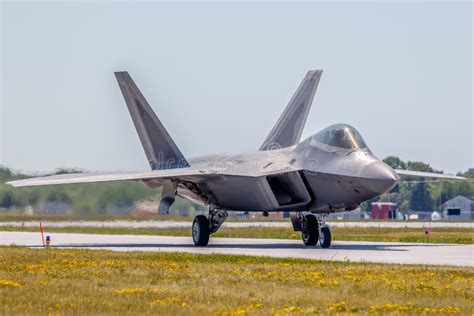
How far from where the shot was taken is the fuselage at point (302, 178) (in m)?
26.3

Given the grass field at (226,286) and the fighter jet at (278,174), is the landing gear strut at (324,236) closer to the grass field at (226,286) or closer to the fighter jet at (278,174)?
the fighter jet at (278,174)

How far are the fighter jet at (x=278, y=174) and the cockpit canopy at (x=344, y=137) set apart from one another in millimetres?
11

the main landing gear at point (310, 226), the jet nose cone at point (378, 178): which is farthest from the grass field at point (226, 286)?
the main landing gear at point (310, 226)

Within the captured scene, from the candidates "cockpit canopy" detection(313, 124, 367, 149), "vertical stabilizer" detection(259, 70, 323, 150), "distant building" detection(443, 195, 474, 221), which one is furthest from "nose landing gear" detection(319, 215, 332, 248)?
"distant building" detection(443, 195, 474, 221)

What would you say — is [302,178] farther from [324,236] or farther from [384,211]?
[384,211]

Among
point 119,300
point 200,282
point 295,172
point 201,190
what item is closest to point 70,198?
point 201,190

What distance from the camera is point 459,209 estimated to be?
9500cm

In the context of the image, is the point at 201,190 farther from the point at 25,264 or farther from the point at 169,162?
the point at 25,264

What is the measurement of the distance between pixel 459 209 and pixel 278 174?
227ft

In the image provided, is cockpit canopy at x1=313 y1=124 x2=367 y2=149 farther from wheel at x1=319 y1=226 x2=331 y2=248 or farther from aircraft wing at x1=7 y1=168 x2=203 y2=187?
aircraft wing at x1=7 y1=168 x2=203 y2=187

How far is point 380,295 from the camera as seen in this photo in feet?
49.4

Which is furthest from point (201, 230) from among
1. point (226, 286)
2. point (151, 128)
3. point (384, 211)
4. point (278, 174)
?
point (384, 211)

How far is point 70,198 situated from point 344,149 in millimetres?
15731

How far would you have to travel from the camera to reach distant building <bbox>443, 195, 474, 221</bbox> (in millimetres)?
94000
